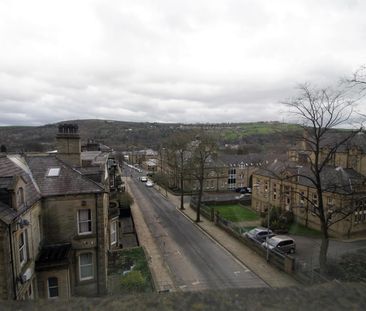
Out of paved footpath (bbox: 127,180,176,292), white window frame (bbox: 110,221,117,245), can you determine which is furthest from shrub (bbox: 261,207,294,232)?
white window frame (bbox: 110,221,117,245)

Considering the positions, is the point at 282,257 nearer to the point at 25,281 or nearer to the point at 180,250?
the point at 180,250

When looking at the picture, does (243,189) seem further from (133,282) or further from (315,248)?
(133,282)

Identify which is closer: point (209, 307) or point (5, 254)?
point (209, 307)

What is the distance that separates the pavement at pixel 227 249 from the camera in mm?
21531

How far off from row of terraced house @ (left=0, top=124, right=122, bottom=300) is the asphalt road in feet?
24.2

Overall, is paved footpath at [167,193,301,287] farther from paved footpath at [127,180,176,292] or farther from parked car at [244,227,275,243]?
paved footpath at [127,180,176,292]

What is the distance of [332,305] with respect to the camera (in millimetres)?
2559

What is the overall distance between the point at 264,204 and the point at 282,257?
20216 mm

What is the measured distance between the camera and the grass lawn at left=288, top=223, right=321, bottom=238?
108 feet

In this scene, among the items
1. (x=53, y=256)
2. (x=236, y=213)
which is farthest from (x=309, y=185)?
(x=53, y=256)

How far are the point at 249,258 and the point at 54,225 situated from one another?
17432 millimetres

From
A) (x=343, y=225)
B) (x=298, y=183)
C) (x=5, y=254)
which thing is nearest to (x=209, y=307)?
(x=5, y=254)

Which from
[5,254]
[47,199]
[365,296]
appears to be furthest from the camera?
[47,199]

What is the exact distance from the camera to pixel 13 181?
12.5 metres
